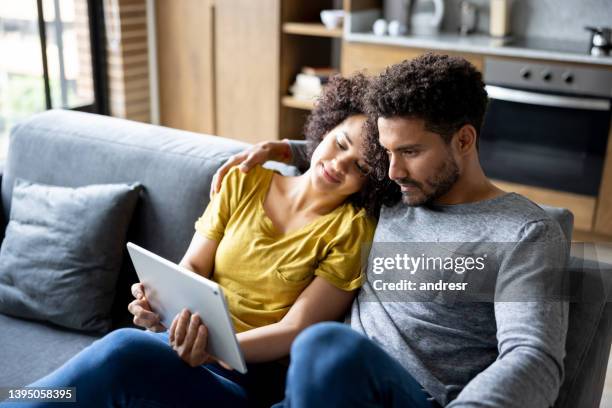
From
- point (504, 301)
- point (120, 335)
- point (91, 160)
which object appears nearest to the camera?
point (504, 301)

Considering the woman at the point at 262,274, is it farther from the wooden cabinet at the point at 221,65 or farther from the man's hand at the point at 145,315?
the wooden cabinet at the point at 221,65

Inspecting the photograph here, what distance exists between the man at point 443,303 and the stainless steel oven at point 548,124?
172 centimetres

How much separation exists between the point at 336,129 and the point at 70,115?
100 cm

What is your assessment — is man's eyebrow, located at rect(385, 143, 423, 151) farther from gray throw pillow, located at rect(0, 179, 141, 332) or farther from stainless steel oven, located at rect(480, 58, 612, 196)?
stainless steel oven, located at rect(480, 58, 612, 196)

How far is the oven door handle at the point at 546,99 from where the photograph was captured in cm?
293

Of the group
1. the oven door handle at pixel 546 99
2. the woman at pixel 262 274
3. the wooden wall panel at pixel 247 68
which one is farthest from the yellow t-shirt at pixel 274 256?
the wooden wall panel at pixel 247 68

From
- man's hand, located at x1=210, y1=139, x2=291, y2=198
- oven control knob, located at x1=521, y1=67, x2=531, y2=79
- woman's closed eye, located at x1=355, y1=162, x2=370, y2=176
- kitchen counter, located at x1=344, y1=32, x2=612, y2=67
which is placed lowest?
man's hand, located at x1=210, y1=139, x2=291, y2=198

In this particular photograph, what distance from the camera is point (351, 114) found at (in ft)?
5.23

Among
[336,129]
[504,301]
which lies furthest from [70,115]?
[504,301]

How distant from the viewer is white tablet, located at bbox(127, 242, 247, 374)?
48.8 inches

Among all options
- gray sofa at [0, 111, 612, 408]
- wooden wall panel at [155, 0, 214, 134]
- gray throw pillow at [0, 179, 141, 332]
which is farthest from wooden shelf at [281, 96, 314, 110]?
gray throw pillow at [0, 179, 141, 332]

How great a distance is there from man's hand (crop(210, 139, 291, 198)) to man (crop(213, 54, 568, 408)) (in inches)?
12.9

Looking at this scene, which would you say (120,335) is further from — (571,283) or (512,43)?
(512,43)

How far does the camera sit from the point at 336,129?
1.60 meters
